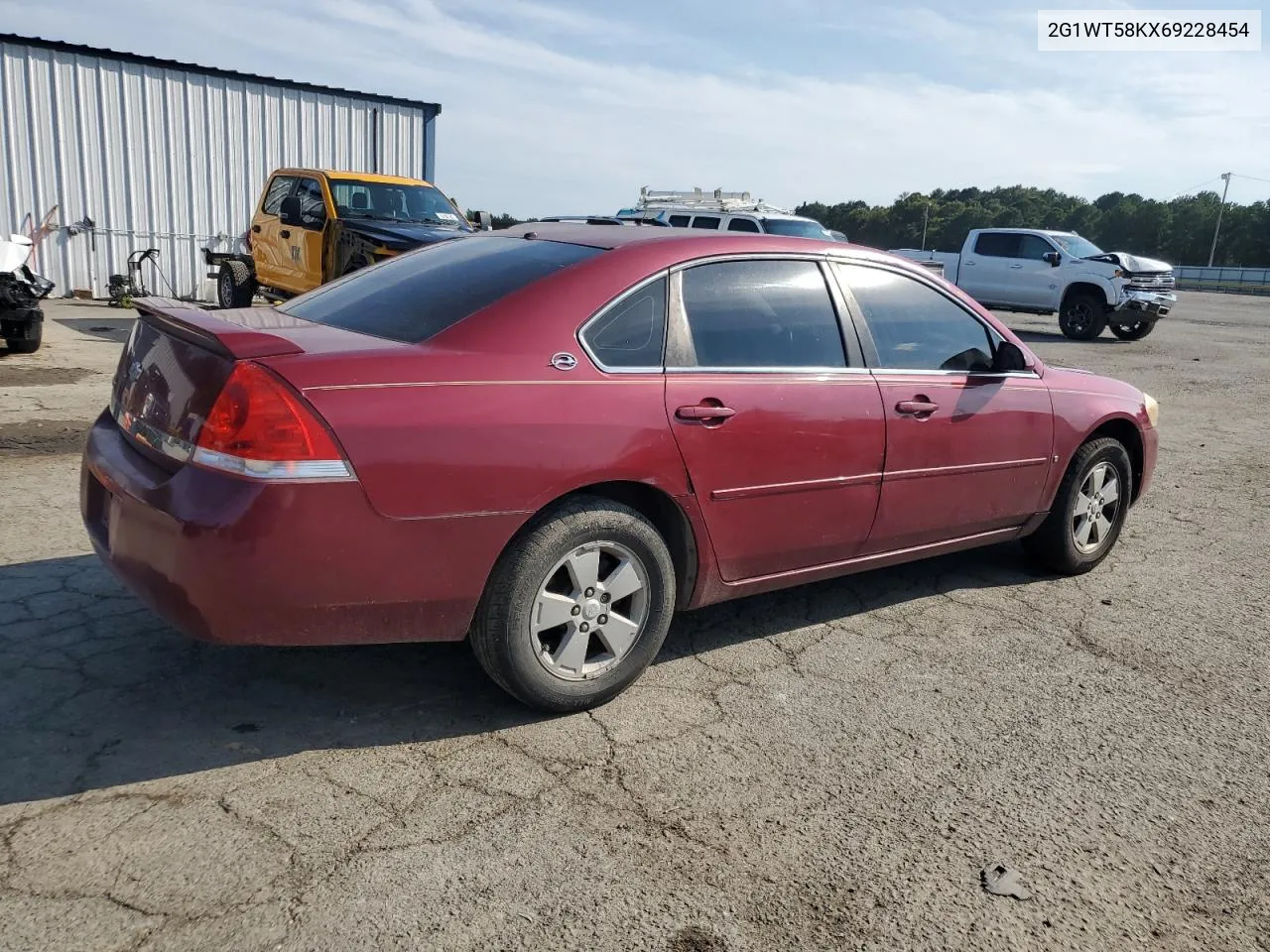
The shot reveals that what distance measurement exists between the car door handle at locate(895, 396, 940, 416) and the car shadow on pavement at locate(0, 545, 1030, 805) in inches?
38.0

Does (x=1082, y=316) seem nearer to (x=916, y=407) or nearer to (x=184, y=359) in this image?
(x=916, y=407)

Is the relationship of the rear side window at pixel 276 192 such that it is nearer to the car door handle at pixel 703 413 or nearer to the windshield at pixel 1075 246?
the car door handle at pixel 703 413

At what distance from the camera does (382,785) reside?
287cm

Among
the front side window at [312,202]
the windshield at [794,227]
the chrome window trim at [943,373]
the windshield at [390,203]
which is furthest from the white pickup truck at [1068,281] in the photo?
the chrome window trim at [943,373]

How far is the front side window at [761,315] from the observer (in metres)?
3.60

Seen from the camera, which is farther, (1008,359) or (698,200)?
(698,200)

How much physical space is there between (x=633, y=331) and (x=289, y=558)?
133 cm

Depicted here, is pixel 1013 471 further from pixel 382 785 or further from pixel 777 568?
pixel 382 785

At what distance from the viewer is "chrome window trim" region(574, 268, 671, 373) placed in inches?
129

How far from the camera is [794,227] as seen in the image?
1709 cm

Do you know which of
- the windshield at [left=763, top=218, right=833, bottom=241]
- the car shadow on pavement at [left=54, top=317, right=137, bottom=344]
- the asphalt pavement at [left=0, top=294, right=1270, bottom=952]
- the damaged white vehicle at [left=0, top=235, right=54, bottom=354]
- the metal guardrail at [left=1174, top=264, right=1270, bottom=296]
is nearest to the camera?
the asphalt pavement at [left=0, top=294, right=1270, bottom=952]

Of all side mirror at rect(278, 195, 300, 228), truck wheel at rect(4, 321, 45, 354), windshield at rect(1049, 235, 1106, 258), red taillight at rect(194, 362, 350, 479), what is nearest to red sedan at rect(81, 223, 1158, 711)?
red taillight at rect(194, 362, 350, 479)

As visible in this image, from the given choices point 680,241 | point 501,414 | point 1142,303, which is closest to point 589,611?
point 501,414

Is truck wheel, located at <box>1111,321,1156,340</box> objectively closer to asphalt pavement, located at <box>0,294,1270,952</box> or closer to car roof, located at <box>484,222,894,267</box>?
asphalt pavement, located at <box>0,294,1270,952</box>
